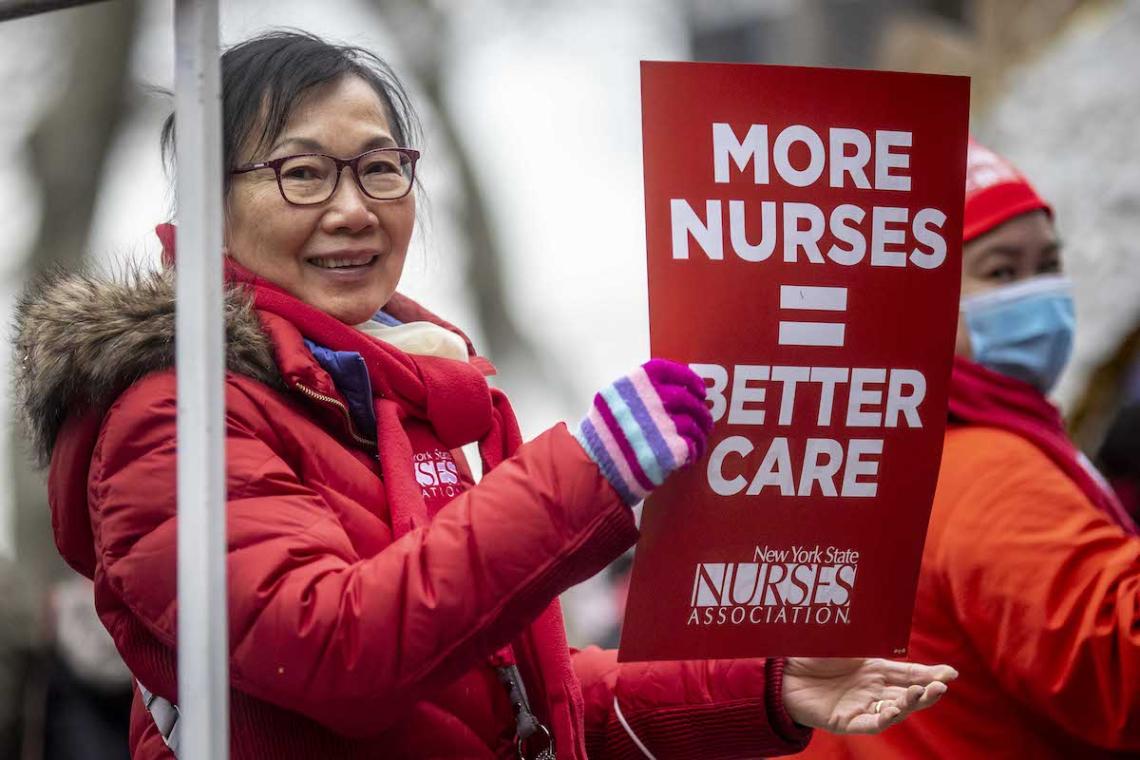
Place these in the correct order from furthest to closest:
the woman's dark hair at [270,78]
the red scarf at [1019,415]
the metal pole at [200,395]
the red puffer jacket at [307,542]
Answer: the red scarf at [1019,415] < the woman's dark hair at [270,78] < the red puffer jacket at [307,542] < the metal pole at [200,395]

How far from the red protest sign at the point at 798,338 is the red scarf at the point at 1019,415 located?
2.69 feet

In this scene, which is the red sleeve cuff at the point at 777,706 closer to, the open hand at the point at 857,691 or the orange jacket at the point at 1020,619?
the open hand at the point at 857,691

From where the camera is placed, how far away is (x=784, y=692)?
2.71m


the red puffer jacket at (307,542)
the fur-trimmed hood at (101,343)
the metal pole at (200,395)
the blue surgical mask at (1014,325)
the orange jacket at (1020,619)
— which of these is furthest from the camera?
the blue surgical mask at (1014,325)

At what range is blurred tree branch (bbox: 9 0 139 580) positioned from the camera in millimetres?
7531

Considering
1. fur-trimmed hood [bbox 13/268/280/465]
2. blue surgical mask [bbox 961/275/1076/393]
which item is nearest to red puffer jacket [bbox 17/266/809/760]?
fur-trimmed hood [bbox 13/268/280/465]

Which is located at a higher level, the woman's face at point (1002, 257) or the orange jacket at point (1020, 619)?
the woman's face at point (1002, 257)

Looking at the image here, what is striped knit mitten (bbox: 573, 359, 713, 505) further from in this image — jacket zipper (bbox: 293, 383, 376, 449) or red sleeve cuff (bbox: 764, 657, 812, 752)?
red sleeve cuff (bbox: 764, 657, 812, 752)

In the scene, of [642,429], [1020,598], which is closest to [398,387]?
[642,429]

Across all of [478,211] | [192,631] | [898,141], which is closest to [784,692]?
[898,141]

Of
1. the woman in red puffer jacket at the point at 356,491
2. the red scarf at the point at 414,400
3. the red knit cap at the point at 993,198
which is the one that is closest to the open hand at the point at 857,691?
the woman in red puffer jacket at the point at 356,491

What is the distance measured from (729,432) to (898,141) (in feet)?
1.74

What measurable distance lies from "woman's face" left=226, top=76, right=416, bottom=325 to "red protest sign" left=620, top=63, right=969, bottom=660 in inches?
18.7

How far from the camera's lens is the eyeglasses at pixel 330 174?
8.14ft
